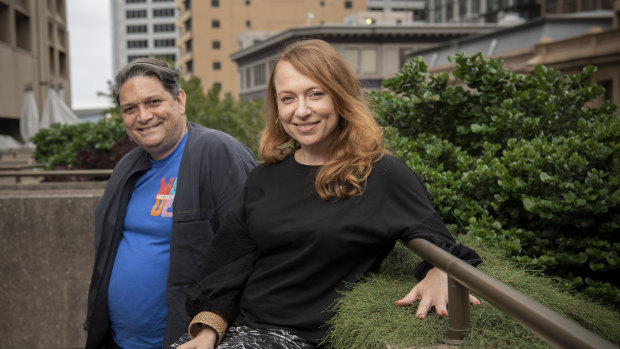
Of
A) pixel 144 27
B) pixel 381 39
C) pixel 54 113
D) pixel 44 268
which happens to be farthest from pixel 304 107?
pixel 144 27

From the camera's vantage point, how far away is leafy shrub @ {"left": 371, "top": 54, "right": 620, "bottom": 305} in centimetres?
364

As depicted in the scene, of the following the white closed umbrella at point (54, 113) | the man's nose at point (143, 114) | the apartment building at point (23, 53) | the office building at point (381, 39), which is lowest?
the man's nose at point (143, 114)

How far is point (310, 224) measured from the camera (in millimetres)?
2350

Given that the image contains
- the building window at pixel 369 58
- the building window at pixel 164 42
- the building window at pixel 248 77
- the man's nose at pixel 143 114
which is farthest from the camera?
the building window at pixel 164 42

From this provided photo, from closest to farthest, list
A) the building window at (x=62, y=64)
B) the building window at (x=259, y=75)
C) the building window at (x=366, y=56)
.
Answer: the building window at (x=62, y=64)
the building window at (x=366, y=56)
the building window at (x=259, y=75)

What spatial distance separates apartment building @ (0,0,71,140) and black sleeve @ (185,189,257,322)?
2451 cm

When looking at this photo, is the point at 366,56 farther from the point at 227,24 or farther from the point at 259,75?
the point at 227,24

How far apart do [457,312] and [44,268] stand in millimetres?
5191

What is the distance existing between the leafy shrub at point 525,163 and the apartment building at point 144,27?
14619 centimetres

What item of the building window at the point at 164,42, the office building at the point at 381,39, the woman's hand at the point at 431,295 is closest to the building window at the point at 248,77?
the office building at the point at 381,39

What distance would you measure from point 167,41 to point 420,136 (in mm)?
148662

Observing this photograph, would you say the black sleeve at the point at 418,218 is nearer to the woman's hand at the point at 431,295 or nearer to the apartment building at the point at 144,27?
the woman's hand at the point at 431,295

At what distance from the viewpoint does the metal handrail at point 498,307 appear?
1292mm

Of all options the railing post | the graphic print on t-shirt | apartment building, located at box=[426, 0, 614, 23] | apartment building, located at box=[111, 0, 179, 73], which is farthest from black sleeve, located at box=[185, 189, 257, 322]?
apartment building, located at box=[111, 0, 179, 73]
